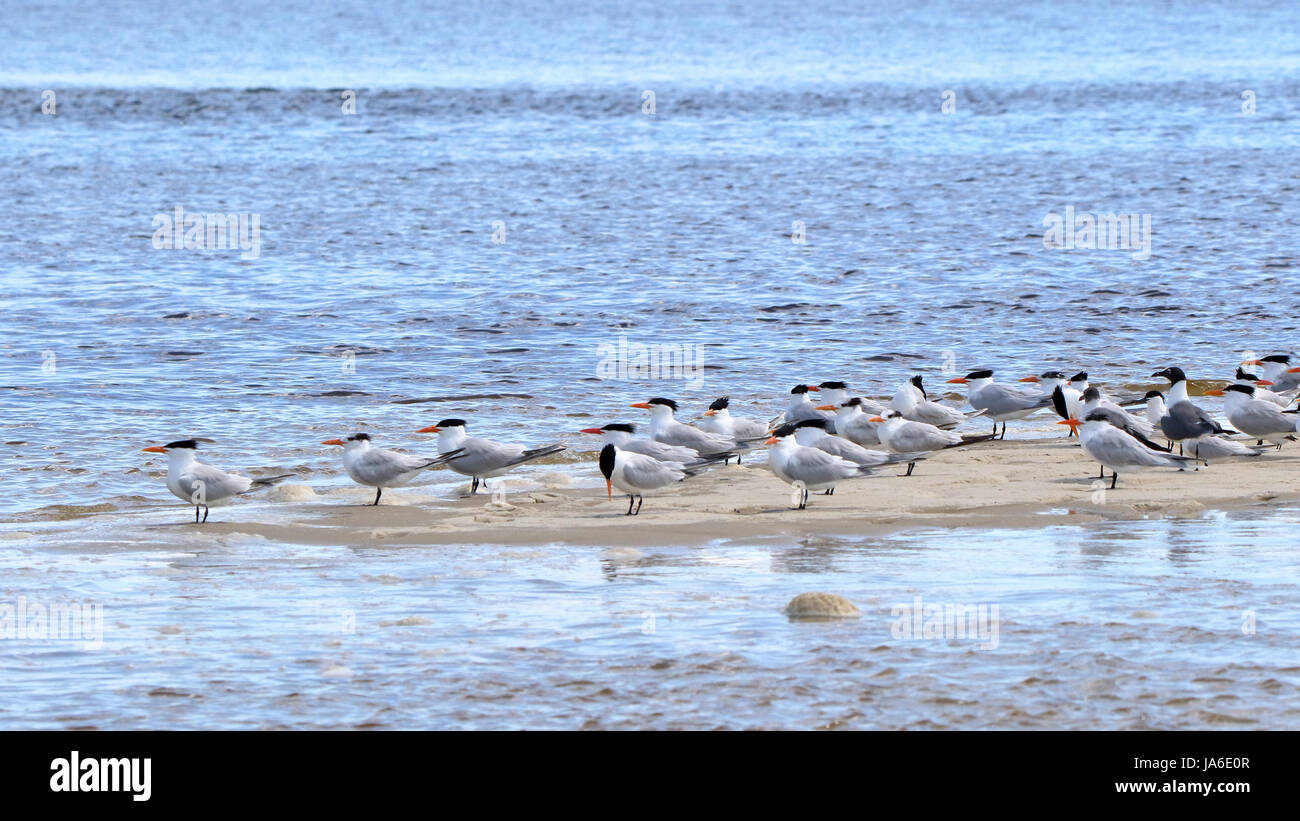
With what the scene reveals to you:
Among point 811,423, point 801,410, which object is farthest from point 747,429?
point 811,423

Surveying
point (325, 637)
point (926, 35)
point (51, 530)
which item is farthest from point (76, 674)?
point (926, 35)

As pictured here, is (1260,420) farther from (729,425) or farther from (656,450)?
(656,450)

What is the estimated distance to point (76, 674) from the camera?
9195mm

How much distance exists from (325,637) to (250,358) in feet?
41.3

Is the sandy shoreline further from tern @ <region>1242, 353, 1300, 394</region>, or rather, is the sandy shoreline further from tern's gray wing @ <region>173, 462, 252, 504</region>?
tern @ <region>1242, 353, 1300, 394</region>

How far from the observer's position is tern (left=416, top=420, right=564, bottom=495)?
14438 mm

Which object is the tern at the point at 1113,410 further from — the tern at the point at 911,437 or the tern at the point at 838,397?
the tern at the point at 838,397

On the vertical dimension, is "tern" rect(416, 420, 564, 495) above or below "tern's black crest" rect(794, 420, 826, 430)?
below

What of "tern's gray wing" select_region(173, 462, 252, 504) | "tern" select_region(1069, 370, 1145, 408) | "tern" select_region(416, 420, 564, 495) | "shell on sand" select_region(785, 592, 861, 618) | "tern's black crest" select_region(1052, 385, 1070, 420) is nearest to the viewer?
"shell on sand" select_region(785, 592, 861, 618)

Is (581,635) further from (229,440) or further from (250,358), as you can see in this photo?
(250,358)

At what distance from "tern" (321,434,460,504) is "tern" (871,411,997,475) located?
3.91 meters

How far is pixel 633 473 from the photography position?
13.4 m

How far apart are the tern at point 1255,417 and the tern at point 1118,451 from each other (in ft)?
4.75

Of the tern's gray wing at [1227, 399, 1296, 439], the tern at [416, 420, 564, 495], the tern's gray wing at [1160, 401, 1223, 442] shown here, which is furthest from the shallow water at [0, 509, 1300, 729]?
→ the tern's gray wing at [1227, 399, 1296, 439]
